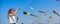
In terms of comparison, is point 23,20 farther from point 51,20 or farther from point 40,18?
point 51,20

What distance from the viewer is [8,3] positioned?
1.35 metres

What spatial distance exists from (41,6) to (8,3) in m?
0.38

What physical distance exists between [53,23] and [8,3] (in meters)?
0.55

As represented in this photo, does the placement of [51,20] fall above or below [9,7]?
below

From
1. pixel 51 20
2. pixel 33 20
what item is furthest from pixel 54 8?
pixel 33 20

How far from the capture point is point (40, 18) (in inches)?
50.7

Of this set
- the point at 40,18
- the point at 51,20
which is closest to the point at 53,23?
the point at 51,20

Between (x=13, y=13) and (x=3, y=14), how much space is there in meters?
0.12

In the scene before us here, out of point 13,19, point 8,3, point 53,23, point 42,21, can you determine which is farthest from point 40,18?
point 8,3

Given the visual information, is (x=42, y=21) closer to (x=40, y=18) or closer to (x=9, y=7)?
(x=40, y=18)

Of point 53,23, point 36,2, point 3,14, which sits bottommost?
point 53,23

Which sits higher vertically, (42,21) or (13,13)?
(13,13)

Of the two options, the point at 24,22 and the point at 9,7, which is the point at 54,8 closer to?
the point at 24,22

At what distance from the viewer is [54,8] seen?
1271 millimetres
